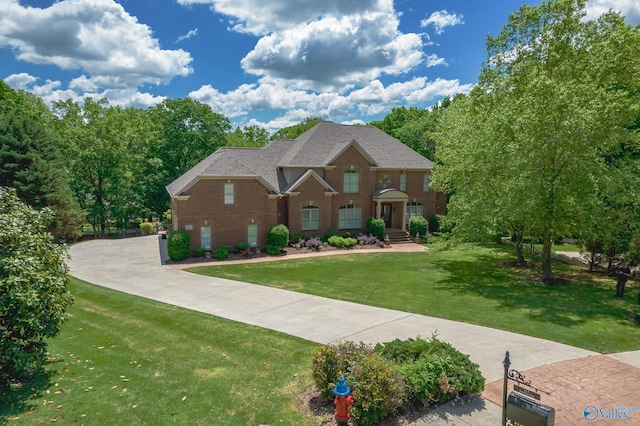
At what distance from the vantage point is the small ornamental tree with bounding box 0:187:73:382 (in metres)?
7.58

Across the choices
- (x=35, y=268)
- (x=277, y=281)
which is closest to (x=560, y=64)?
(x=277, y=281)

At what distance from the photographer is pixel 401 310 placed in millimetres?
13805

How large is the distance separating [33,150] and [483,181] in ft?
105

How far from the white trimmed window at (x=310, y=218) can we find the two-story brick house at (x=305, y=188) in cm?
8

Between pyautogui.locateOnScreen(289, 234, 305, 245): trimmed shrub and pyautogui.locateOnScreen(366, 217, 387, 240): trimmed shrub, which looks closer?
pyautogui.locateOnScreen(289, 234, 305, 245): trimmed shrub

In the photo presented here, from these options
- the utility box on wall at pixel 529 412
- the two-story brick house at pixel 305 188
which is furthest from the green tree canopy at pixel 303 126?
the utility box on wall at pixel 529 412

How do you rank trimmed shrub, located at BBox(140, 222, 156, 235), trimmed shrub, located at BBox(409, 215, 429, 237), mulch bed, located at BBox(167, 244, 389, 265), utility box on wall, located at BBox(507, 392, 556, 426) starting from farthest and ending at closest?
trimmed shrub, located at BBox(140, 222, 156, 235), trimmed shrub, located at BBox(409, 215, 429, 237), mulch bed, located at BBox(167, 244, 389, 265), utility box on wall, located at BBox(507, 392, 556, 426)

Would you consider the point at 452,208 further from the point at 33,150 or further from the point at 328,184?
the point at 33,150

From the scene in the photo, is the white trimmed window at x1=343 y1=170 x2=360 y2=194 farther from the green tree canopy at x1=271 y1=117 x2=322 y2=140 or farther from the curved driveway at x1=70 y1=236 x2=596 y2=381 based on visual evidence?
the green tree canopy at x1=271 y1=117 x2=322 y2=140

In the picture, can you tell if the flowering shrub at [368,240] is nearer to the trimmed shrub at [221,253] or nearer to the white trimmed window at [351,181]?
the white trimmed window at [351,181]

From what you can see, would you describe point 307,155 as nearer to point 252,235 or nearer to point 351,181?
point 351,181

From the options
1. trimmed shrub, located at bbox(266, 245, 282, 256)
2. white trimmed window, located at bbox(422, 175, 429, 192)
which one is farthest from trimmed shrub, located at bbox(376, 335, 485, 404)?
white trimmed window, located at bbox(422, 175, 429, 192)

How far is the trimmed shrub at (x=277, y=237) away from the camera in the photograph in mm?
25938

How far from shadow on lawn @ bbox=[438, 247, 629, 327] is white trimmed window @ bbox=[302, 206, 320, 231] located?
1031 centimetres
